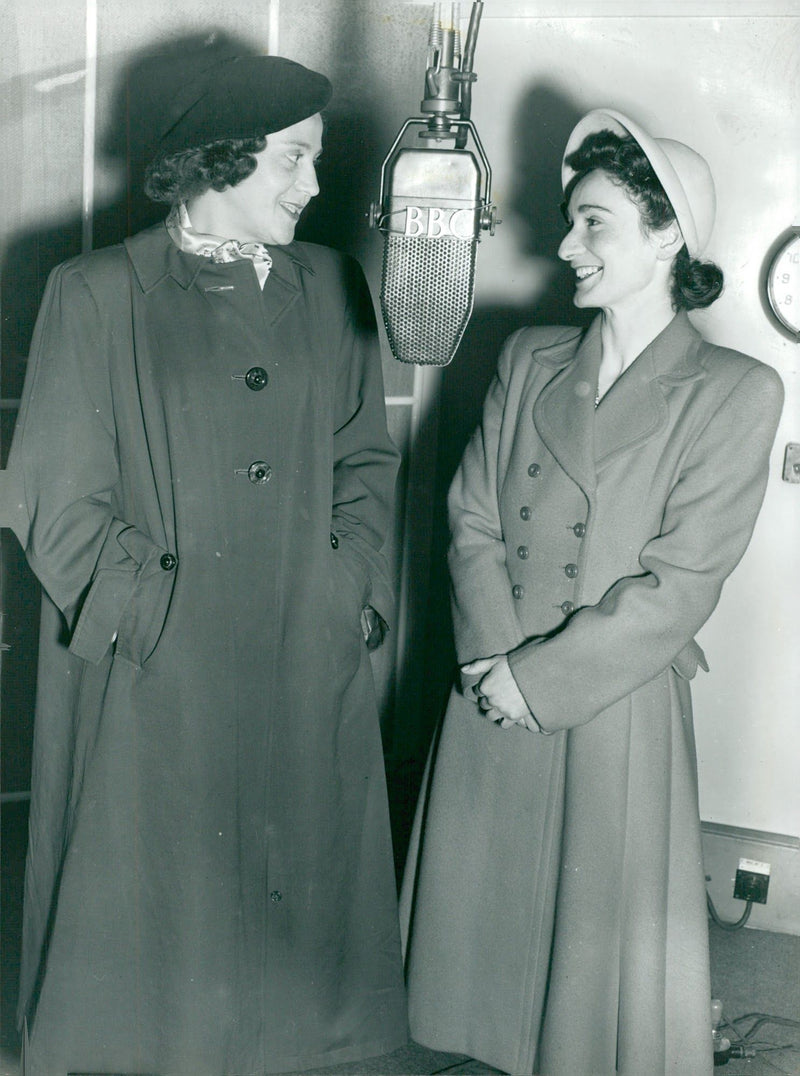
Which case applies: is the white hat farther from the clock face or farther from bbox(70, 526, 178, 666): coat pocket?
bbox(70, 526, 178, 666): coat pocket

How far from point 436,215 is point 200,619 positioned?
872 mm

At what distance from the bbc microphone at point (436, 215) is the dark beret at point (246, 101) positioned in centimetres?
47

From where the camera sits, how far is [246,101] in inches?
75.0

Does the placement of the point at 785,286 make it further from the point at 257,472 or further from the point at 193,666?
the point at 193,666

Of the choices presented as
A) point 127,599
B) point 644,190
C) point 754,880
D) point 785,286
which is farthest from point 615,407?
point 754,880

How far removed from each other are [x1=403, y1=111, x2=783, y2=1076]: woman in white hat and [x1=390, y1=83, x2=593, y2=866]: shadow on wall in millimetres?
579

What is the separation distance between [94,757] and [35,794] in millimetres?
169

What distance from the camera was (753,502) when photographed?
6.52ft

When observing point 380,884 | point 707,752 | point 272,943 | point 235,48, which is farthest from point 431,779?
point 235,48

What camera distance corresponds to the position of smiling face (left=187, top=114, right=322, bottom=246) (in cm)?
196

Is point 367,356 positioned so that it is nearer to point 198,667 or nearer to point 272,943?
point 198,667

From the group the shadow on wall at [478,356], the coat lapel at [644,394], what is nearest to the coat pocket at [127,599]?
the coat lapel at [644,394]

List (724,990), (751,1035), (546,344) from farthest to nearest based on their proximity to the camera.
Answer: (724,990) < (751,1035) < (546,344)

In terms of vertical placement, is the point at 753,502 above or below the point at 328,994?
above
